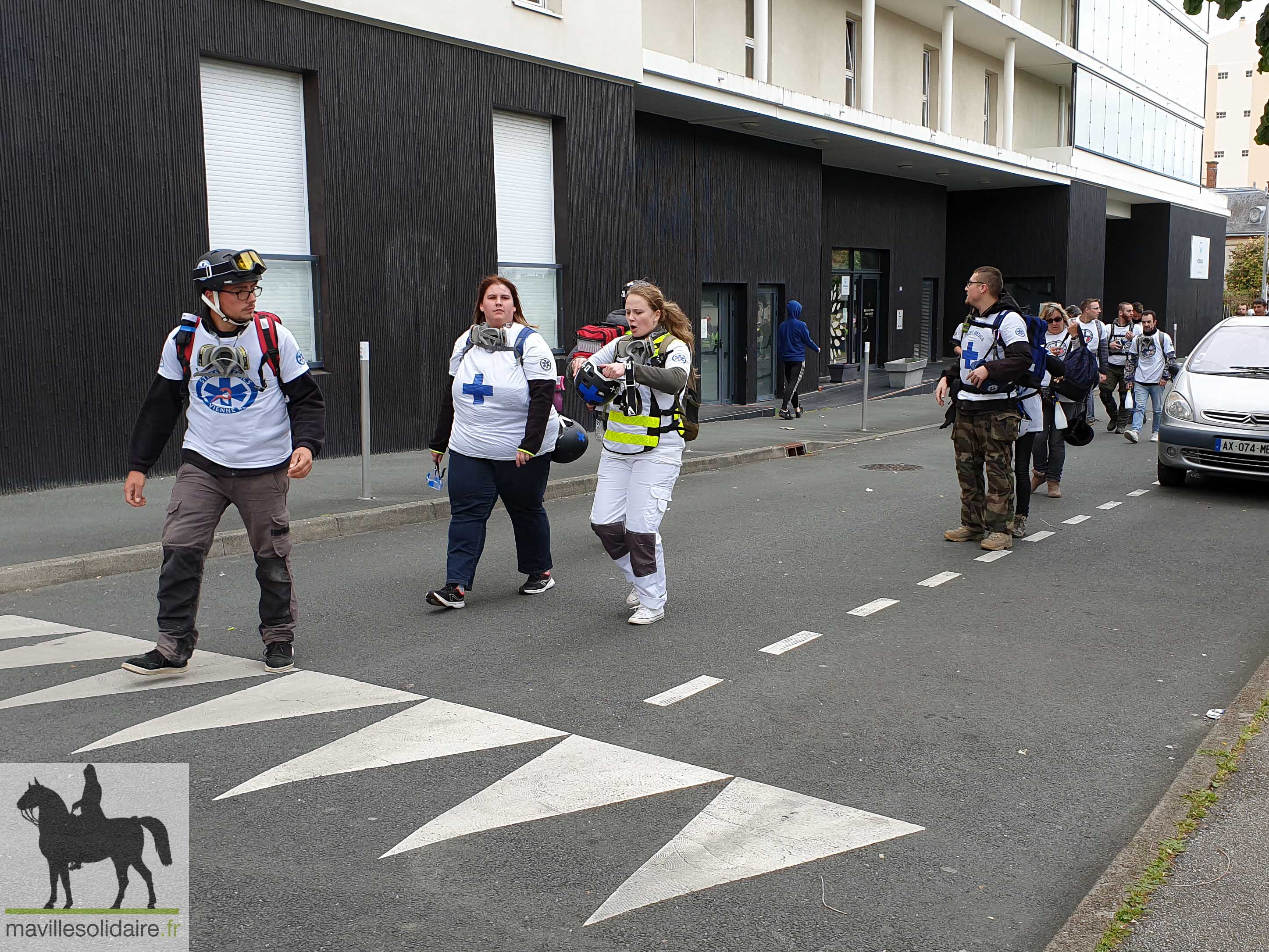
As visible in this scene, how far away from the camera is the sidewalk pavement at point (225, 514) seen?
8.27 meters

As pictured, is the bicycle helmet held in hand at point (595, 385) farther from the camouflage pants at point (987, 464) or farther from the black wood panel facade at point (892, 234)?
the black wood panel facade at point (892, 234)

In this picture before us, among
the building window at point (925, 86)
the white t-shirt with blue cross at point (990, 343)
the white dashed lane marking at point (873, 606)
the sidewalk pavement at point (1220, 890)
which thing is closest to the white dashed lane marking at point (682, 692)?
the white dashed lane marking at point (873, 606)

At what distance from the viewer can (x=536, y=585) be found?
762 centimetres

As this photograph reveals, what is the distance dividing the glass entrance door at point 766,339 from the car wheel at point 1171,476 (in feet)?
37.2

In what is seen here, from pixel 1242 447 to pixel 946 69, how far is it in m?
18.5

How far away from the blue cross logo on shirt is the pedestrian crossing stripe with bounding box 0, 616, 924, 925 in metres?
1.97

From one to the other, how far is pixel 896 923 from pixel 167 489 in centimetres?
931

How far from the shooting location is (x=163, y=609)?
5.64 meters

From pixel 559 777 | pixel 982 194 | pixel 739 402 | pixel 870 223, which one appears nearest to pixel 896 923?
pixel 559 777

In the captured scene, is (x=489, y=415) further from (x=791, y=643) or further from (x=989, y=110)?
(x=989, y=110)

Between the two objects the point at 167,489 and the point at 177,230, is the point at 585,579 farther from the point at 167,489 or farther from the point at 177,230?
the point at 177,230

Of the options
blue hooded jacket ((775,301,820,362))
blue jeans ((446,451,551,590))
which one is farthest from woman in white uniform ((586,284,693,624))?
blue hooded jacket ((775,301,820,362))

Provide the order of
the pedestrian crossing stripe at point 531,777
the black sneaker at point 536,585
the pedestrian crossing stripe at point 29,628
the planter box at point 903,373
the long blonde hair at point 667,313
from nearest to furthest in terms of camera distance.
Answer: the pedestrian crossing stripe at point 531,777, the pedestrian crossing stripe at point 29,628, the long blonde hair at point 667,313, the black sneaker at point 536,585, the planter box at point 903,373

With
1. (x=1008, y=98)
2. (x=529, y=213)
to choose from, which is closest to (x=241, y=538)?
(x=529, y=213)
